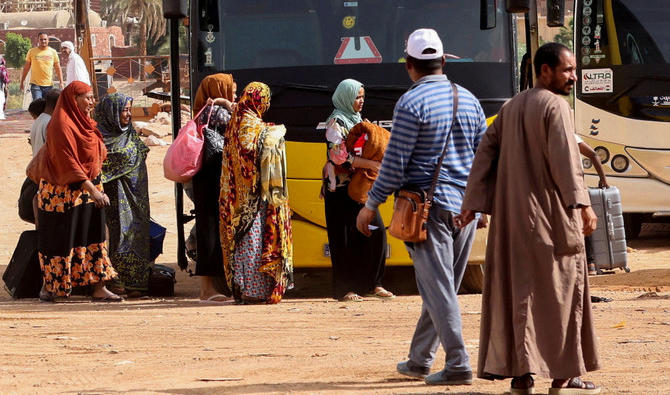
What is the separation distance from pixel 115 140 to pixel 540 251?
18.6 ft

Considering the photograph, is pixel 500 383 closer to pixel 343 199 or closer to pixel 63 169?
pixel 343 199

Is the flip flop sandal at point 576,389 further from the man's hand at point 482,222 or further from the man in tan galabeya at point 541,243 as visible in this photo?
the man's hand at point 482,222

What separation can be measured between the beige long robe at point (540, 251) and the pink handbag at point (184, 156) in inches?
176

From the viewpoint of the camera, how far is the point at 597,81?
13.4 m

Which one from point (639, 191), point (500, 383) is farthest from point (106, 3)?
point (500, 383)

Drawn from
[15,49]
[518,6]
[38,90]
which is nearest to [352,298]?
[518,6]

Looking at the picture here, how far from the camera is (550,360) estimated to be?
5918mm

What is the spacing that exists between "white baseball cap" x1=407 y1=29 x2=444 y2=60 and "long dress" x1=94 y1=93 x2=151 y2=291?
188 inches

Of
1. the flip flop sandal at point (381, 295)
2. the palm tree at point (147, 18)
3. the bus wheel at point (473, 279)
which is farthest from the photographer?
the palm tree at point (147, 18)

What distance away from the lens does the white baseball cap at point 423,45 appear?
252 inches

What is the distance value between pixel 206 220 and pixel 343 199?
3.48 ft

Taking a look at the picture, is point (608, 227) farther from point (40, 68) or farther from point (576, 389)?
point (40, 68)

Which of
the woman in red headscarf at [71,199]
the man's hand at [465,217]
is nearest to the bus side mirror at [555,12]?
the woman in red headscarf at [71,199]

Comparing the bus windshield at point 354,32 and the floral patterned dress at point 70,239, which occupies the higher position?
the bus windshield at point 354,32
